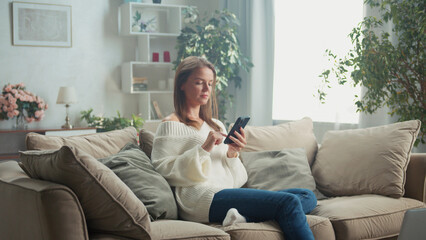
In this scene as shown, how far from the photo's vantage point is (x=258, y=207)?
2285 millimetres

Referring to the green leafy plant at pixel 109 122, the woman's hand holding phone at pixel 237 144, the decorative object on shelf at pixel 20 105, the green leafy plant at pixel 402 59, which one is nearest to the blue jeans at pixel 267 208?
the woman's hand holding phone at pixel 237 144

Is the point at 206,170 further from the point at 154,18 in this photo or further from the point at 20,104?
the point at 154,18

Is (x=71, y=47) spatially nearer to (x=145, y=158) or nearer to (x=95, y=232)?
(x=145, y=158)

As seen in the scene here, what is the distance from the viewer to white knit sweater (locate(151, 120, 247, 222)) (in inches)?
94.3


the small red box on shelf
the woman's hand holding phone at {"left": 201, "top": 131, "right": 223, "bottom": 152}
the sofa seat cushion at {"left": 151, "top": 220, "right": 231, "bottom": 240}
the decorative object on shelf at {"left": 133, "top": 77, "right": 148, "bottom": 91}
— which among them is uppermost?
→ the small red box on shelf

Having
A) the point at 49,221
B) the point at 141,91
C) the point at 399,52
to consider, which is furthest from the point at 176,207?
the point at 141,91

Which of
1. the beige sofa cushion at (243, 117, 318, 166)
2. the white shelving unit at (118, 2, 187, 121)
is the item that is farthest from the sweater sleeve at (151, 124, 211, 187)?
the white shelving unit at (118, 2, 187, 121)

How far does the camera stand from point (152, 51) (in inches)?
235

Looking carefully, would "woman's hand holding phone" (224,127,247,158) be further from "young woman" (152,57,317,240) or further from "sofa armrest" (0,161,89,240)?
→ "sofa armrest" (0,161,89,240)

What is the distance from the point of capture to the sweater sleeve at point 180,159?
2.41 m

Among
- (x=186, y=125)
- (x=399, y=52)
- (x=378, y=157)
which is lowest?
(x=378, y=157)

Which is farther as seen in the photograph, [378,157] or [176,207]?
→ [378,157]

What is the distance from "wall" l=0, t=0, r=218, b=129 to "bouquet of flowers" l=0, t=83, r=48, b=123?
0.16 metres

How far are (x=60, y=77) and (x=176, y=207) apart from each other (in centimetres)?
352
